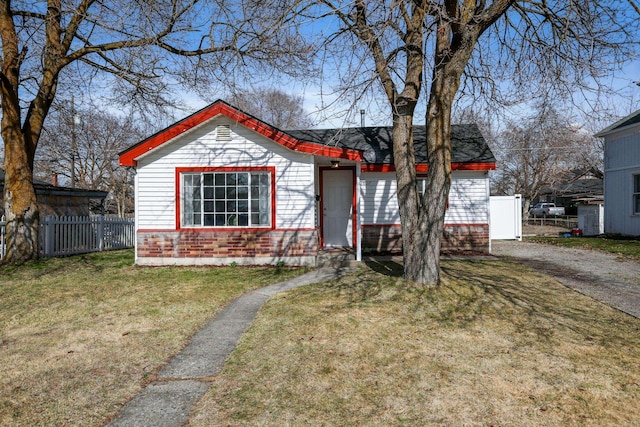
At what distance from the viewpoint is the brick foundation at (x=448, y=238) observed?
12352 mm

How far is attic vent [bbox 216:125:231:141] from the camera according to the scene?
1011 centimetres

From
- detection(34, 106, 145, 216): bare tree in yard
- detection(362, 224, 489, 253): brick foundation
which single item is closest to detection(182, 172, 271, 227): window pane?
detection(362, 224, 489, 253): brick foundation

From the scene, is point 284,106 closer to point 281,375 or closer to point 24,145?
point 24,145

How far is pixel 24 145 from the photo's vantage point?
11.0m

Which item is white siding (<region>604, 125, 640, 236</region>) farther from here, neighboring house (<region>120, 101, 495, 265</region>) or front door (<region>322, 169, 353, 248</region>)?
neighboring house (<region>120, 101, 495, 265</region>)

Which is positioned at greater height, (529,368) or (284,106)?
(284,106)

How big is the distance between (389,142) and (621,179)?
36.3ft

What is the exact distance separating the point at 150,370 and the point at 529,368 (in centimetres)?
369

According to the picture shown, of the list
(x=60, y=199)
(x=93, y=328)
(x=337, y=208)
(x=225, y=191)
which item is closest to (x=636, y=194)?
(x=337, y=208)

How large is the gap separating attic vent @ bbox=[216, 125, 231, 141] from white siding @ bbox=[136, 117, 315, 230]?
76mm

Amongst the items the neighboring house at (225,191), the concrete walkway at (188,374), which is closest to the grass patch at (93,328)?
the concrete walkway at (188,374)

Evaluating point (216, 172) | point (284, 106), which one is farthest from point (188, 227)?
point (284, 106)

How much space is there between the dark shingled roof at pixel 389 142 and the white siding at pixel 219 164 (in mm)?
2010

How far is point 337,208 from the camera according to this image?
39.8 ft
